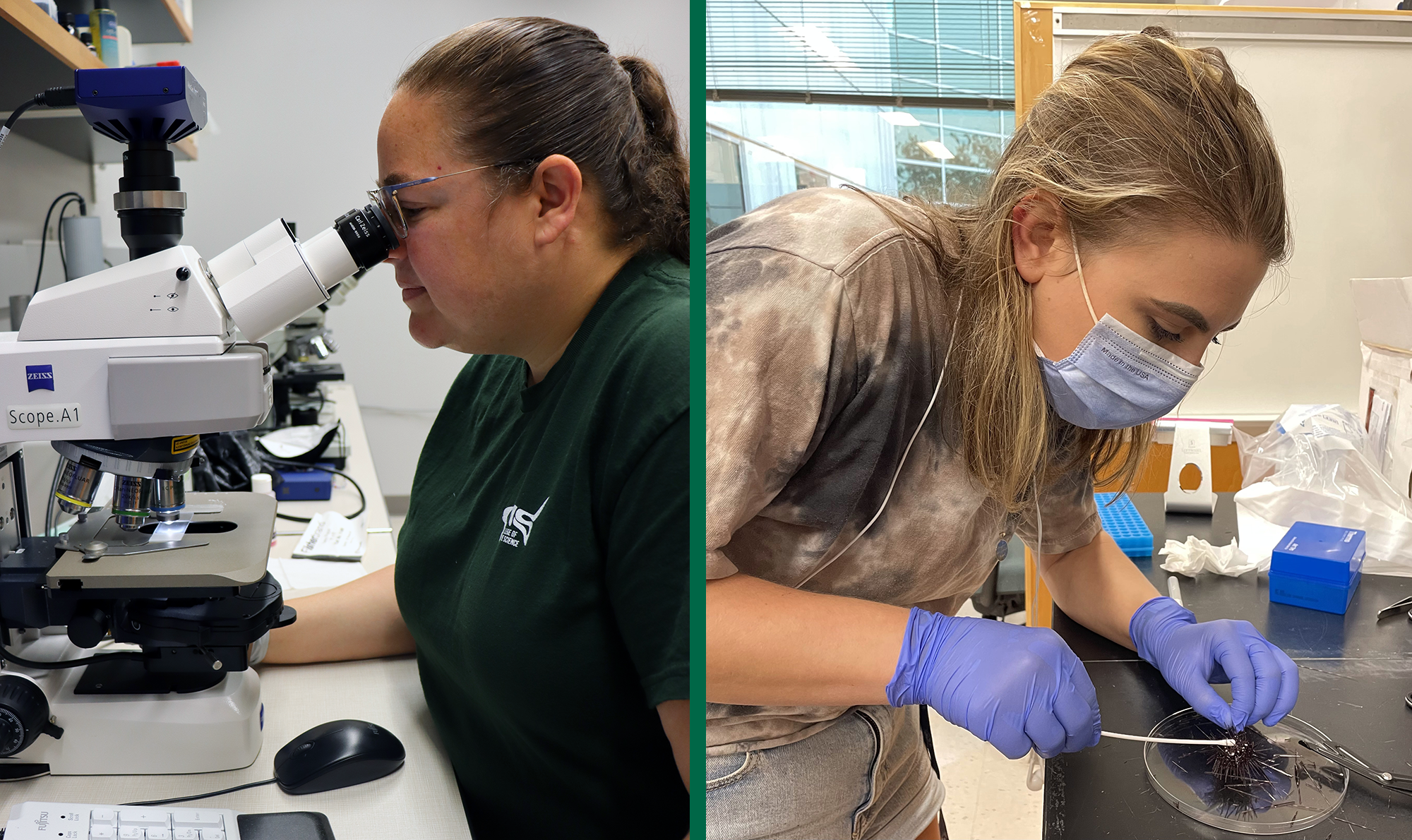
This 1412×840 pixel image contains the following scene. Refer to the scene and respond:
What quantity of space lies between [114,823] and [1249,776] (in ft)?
2.89

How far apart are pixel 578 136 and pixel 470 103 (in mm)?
104

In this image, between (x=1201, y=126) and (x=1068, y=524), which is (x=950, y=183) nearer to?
(x=1201, y=126)

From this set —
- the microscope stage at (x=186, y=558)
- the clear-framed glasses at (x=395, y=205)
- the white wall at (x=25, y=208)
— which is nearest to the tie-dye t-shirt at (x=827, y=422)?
the clear-framed glasses at (x=395, y=205)

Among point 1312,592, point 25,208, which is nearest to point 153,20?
point 25,208

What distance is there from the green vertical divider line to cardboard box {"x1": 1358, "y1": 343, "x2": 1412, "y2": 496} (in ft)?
3.04

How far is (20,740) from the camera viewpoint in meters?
0.76

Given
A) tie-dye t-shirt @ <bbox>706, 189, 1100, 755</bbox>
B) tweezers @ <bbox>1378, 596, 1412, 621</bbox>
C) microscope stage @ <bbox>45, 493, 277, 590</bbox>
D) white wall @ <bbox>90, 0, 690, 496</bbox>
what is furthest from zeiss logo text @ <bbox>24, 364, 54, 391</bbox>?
white wall @ <bbox>90, 0, 690, 496</bbox>

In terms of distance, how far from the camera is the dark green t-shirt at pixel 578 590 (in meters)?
0.67

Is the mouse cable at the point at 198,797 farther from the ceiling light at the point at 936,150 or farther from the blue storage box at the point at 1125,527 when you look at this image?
the blue storage box at the point at 1125,527

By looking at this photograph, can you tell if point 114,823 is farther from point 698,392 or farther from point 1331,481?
point 1331,481

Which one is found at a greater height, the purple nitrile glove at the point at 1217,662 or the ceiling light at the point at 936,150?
the ceiling light at the point at 936,150

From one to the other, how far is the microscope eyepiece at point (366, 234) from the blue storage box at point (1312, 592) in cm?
102

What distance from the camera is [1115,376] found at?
0.79 meters

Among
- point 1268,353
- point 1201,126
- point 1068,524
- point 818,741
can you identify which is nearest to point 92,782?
point 818,741
